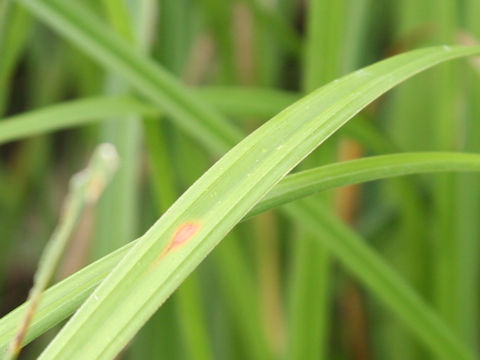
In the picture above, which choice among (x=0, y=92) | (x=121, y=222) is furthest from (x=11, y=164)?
(x=121, y=222)

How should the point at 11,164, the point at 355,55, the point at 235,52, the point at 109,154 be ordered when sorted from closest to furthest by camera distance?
the point at 109,154 < the point at 355,55 < the point at 235,52 < the point at 11,164

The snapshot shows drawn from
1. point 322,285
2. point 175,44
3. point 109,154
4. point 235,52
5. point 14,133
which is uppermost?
point 235,52

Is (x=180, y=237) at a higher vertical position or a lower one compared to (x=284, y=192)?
lower

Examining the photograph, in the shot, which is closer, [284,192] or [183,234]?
[183,234]

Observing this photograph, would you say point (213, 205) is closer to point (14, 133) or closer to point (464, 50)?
point (464, 50)

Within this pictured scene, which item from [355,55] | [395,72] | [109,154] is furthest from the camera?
[355,55]

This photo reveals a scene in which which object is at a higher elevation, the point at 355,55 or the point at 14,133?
the point at 355,55

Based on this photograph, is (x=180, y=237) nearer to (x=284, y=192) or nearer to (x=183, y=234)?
(x=183, y=234)

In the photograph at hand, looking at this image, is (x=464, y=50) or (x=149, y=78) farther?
(x=149, y=78)

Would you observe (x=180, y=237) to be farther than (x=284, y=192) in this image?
No

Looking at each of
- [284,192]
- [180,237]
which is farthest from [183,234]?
[284,192]
